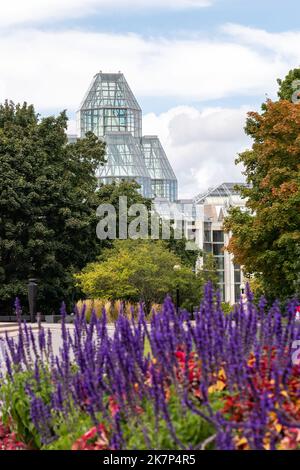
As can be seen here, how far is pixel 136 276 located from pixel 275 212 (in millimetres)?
8814

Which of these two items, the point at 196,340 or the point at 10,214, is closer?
the point at 196,340

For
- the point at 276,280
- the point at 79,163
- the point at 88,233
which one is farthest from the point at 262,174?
the point at 79,163

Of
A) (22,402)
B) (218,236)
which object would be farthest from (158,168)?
(22,402)

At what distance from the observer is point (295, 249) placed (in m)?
30.7

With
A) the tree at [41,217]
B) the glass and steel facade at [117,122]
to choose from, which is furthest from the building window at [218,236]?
the tree at [41,217]

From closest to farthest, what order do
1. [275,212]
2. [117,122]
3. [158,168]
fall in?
[275,212] < [117,122] < [158,168]

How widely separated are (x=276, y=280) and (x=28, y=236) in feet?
43.7

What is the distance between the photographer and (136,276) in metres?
38.3

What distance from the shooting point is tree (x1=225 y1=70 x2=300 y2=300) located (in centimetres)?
3092

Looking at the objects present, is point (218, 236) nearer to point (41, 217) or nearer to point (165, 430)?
point (41, 217)

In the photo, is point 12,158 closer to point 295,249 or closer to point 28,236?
point 28,236

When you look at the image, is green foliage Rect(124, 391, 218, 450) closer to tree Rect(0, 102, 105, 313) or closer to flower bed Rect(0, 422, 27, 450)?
flower bed Rect(0, 422, 27, 450)

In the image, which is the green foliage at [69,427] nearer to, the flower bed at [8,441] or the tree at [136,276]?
the flower bed at [8,441]

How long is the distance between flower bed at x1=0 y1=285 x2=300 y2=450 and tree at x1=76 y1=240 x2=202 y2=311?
30561 millimetres
